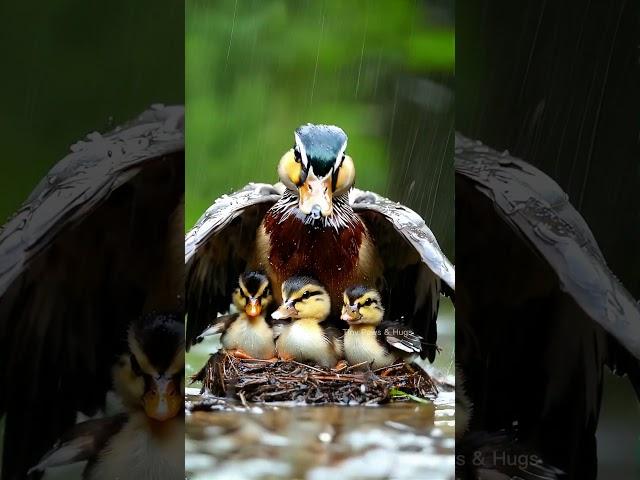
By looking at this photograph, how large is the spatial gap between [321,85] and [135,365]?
117 cm

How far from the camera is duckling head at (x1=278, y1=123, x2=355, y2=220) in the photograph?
2.81 meters

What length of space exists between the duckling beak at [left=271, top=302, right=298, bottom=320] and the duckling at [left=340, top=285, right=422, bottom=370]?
0.17 m

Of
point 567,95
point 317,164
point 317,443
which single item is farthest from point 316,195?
point 567,95

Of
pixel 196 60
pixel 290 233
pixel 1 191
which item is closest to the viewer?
pixel 1 191

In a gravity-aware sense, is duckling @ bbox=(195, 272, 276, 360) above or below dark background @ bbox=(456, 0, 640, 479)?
below

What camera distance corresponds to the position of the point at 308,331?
114 inches

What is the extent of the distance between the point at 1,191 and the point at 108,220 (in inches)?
10.3

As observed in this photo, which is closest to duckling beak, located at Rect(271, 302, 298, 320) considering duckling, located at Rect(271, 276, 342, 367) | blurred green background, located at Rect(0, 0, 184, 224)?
duckling, located at Rect(271, 276, 342, 367)

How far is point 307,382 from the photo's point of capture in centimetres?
275

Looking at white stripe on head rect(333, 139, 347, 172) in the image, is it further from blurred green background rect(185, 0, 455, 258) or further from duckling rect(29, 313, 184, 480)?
duckling rect(29, 313, 184, 480)

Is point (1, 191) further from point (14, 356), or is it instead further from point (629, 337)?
point (629, 337)

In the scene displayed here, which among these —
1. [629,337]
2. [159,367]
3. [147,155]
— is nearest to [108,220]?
[147,155]

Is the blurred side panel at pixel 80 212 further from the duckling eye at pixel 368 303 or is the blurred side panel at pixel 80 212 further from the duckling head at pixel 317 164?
the duckling eye at pixel 368 303

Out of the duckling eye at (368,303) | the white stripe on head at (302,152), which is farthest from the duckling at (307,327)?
the white stripe on head at (302,152)
